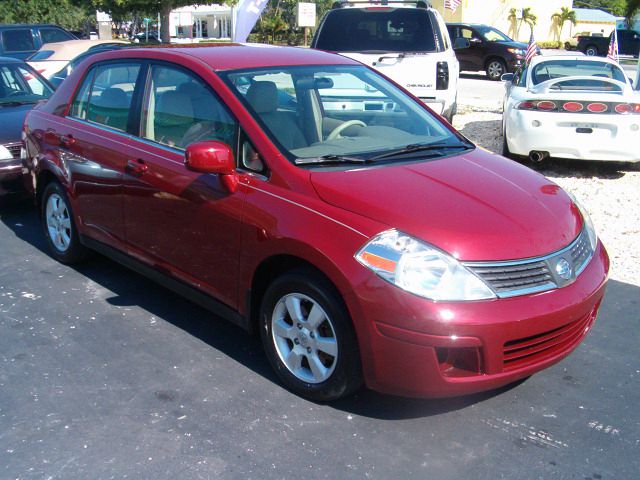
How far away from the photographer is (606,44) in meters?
32.6

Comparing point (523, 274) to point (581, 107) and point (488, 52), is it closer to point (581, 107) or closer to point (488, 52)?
point (581, 107)

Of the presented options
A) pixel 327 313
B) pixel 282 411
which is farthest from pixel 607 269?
pixel 282 411

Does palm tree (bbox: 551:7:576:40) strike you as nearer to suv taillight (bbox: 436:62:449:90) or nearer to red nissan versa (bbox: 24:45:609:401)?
suv taillight (bbox: 436:62:449:90)

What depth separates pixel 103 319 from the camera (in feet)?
15.1

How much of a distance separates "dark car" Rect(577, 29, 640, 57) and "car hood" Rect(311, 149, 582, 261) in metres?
31.3

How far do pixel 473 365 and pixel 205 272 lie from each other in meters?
1.66

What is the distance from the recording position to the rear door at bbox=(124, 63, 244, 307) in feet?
12.6

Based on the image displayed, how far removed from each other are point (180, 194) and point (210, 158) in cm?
54

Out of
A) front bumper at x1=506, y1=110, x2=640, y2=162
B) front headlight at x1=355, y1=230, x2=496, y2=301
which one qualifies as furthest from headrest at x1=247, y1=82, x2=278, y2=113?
front bumper at x1=506, y1=110, x2=640, y2=162

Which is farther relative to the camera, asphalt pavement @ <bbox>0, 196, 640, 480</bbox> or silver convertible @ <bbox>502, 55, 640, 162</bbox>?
silver convertible @ <bbox>502, 55, 640, 162</bbox>

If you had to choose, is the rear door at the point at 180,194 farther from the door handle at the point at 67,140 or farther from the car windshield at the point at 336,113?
the door handle at the point at 67,140

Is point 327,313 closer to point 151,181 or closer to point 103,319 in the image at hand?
point 151,181

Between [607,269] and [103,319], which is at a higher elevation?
[607,269]

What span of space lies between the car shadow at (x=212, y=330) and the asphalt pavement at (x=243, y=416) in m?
0.01
